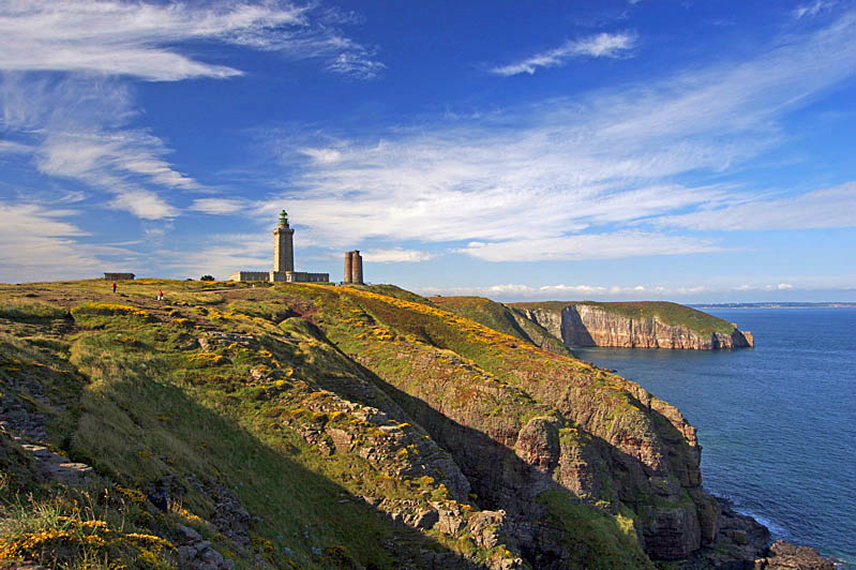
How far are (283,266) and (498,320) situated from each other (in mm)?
67002

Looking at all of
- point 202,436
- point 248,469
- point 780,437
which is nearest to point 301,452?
point 248,469

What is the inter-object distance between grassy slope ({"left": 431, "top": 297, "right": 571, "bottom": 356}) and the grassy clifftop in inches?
3216

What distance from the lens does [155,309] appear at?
46.3 m

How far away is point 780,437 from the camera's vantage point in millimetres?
76188

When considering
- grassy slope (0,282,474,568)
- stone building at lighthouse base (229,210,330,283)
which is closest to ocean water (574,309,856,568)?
grassy slope (0,282,474,568)

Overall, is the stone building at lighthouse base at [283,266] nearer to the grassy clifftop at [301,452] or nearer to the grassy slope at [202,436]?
the grassy clifftop at [301,452]

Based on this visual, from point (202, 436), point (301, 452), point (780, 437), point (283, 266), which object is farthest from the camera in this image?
point (283, 266)

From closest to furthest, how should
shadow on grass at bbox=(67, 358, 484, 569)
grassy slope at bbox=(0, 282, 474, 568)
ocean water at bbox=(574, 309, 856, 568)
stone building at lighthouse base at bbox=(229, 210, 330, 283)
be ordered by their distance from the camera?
grassy slope at bbox=(0, 282, 474, 568)
shadow on grass at bbox=(67, 358, 484, 569)
ocean water at bbox=(574, 309, 856, 568)
stone building at lighthouse base at bbox=(229, 210, 330, 283)

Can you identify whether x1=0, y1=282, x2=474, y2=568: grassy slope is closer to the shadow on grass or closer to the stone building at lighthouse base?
the shadow on grass

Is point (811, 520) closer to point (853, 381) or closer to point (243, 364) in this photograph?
point (243, 364)

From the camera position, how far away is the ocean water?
5300cm

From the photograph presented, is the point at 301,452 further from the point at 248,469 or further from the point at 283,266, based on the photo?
the point at 283,266

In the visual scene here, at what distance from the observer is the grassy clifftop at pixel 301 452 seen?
14.5 m

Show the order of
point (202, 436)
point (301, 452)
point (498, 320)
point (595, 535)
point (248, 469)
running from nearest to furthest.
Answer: point (248, 469)
point (202, 436)
point (301, 452)
point (595, 535)
point (498, 320)
